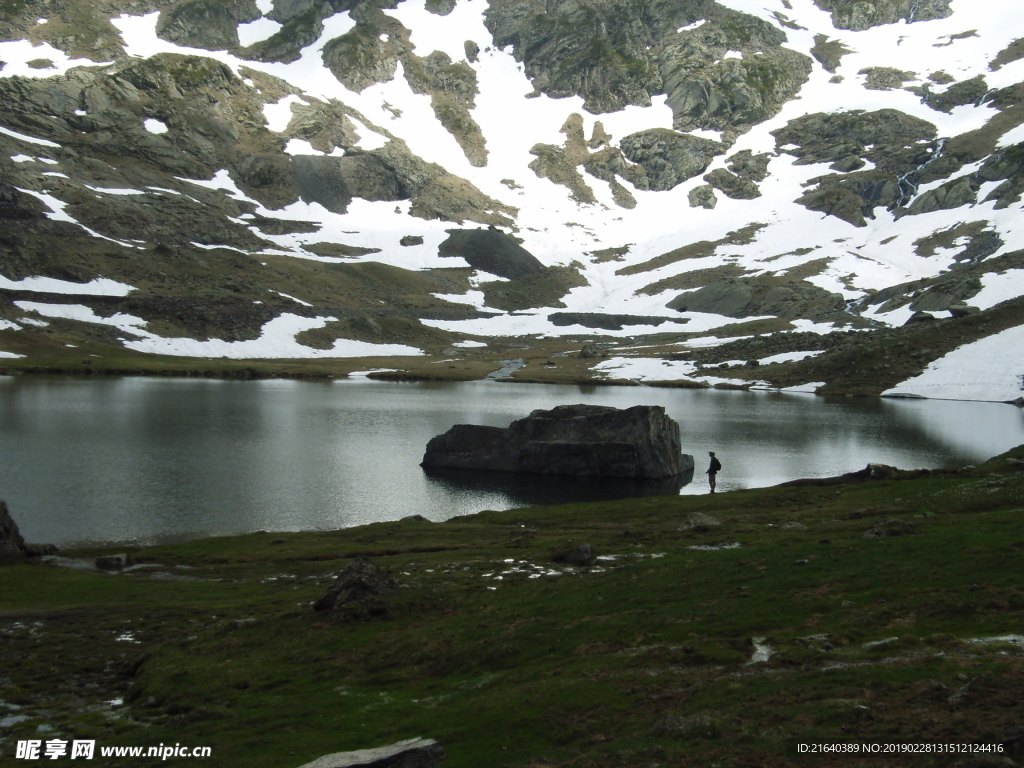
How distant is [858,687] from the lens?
10.9 m

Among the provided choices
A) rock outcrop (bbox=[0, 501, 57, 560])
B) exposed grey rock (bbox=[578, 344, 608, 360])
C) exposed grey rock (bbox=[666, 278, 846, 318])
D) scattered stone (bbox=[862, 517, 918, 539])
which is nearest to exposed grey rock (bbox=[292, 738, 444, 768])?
scattered stone (bbox=[862, 517, 918, 539])

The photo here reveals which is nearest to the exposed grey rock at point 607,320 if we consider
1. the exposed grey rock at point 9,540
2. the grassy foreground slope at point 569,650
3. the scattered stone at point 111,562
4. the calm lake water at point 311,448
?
the calm lake water at point 311,448

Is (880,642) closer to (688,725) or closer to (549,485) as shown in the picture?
(688,725)

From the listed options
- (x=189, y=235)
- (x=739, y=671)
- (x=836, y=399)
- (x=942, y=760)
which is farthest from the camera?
(x=189, y=235)

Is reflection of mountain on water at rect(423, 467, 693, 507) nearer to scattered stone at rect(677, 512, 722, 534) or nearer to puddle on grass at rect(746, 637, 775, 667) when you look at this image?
scattered stone at rect(677, 512, 722, 534)

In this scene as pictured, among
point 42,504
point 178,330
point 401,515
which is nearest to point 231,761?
point 401,515

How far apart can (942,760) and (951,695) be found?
2.12m

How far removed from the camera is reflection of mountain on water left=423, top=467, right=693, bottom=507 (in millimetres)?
47000

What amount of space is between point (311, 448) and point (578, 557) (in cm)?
3739

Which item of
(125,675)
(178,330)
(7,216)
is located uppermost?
(7,216)

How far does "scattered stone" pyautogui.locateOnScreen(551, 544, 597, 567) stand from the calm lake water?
1624 centimetres

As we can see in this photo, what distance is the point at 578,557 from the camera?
2448 cm

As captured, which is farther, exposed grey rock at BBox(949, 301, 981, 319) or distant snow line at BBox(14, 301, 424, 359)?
distant snow line at BBox(14, 301, 424, 359)

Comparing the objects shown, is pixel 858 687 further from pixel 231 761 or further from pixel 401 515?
pixel 401 515
